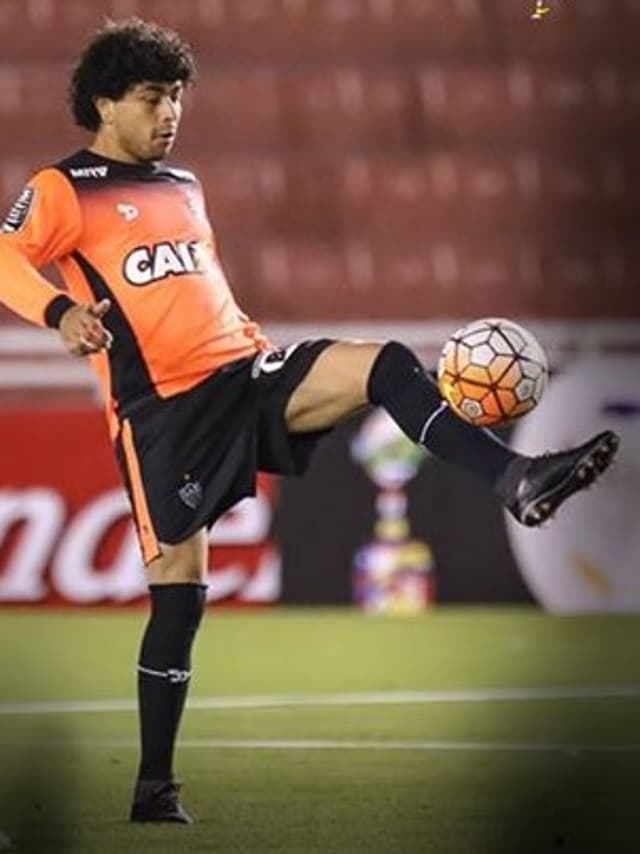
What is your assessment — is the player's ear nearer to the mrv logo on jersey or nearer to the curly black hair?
the curly black hair

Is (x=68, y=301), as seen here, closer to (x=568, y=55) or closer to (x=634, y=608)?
(x=634, y=608)

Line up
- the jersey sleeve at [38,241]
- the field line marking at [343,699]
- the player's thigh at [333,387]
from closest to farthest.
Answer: the jersey sleeve at [38,241]
the player's thigh at [333,387]
the field line marking at [343,699]

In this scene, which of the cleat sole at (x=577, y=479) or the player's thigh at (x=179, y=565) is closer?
the cleat sole at (x=577, y=479)

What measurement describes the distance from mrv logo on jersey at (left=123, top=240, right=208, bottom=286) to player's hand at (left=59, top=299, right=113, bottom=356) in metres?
0.31

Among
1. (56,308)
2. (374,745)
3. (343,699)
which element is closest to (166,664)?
(56,308)

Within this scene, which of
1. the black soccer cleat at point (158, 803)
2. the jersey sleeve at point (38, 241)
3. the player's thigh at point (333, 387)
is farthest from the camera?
the player's thigh at point (333, 387)

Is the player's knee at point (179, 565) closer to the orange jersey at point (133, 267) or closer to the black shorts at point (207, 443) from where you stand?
the black shorts at point (207, 443)

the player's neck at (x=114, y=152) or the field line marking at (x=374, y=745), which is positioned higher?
the player's neck at (x=114, y=152)

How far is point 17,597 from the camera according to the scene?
9.39 meters

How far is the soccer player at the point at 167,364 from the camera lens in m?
5.46

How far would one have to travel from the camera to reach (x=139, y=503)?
5562 mm

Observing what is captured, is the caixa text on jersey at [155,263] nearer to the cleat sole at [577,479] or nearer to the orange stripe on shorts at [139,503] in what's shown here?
the orange stripe on shorts at [139,503]

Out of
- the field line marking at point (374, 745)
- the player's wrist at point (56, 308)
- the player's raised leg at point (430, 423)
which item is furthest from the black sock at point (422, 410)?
the field line marking at point (374, 745)

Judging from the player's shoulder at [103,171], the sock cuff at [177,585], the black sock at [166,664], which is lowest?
the black sock at [166,664]
